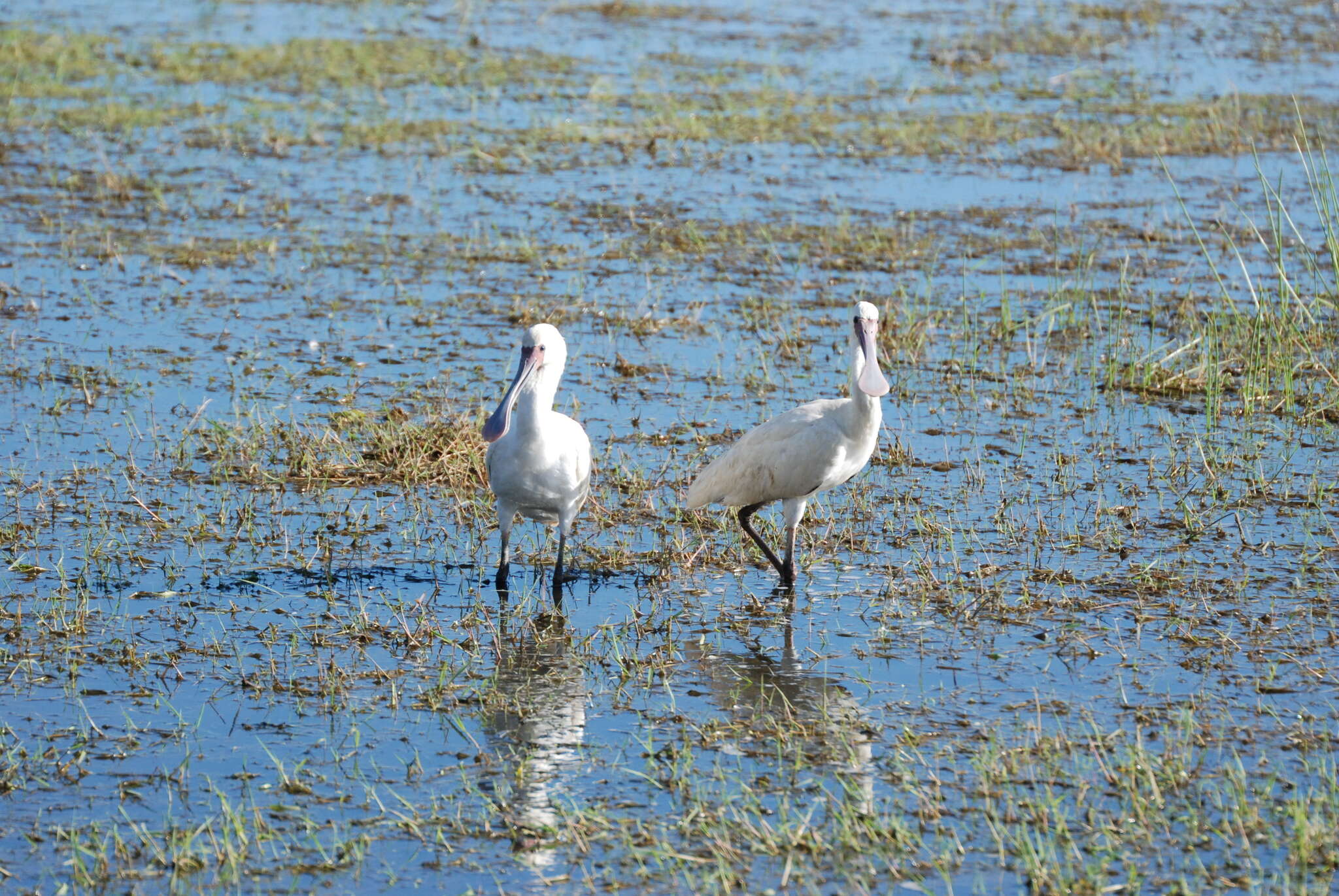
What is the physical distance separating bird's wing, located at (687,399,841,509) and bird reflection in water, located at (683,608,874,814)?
621 mm

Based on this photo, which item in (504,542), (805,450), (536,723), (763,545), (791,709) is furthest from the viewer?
(763,545)

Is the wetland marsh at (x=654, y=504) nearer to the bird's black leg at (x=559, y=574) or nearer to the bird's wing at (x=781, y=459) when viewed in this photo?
the bird's black leg at (x=559, y=574)

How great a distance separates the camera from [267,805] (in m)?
4.92

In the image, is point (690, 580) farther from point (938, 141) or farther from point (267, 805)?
point (938, 141)

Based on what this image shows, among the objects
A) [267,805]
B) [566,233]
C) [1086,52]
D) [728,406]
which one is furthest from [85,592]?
[1086,52]

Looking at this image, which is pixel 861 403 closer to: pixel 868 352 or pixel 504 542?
pixel 868 352

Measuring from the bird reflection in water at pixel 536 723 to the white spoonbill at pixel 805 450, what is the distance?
3.16 ft

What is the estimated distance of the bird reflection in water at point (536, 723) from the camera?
15.9 feet

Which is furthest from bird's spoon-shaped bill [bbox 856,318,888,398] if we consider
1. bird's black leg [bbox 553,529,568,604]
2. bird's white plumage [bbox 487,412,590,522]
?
bird's black leg [bbox 553,529,568,604]

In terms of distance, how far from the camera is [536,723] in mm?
5598

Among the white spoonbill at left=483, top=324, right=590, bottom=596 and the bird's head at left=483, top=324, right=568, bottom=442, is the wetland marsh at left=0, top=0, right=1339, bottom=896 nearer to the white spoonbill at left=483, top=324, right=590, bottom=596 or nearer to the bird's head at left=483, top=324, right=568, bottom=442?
the white spoonbill at left=483, top=324, right=590, bottom=596

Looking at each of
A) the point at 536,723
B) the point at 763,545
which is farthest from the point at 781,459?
the point at 536,723

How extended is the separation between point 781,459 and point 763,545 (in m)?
0.37

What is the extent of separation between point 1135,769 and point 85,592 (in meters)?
3.77
